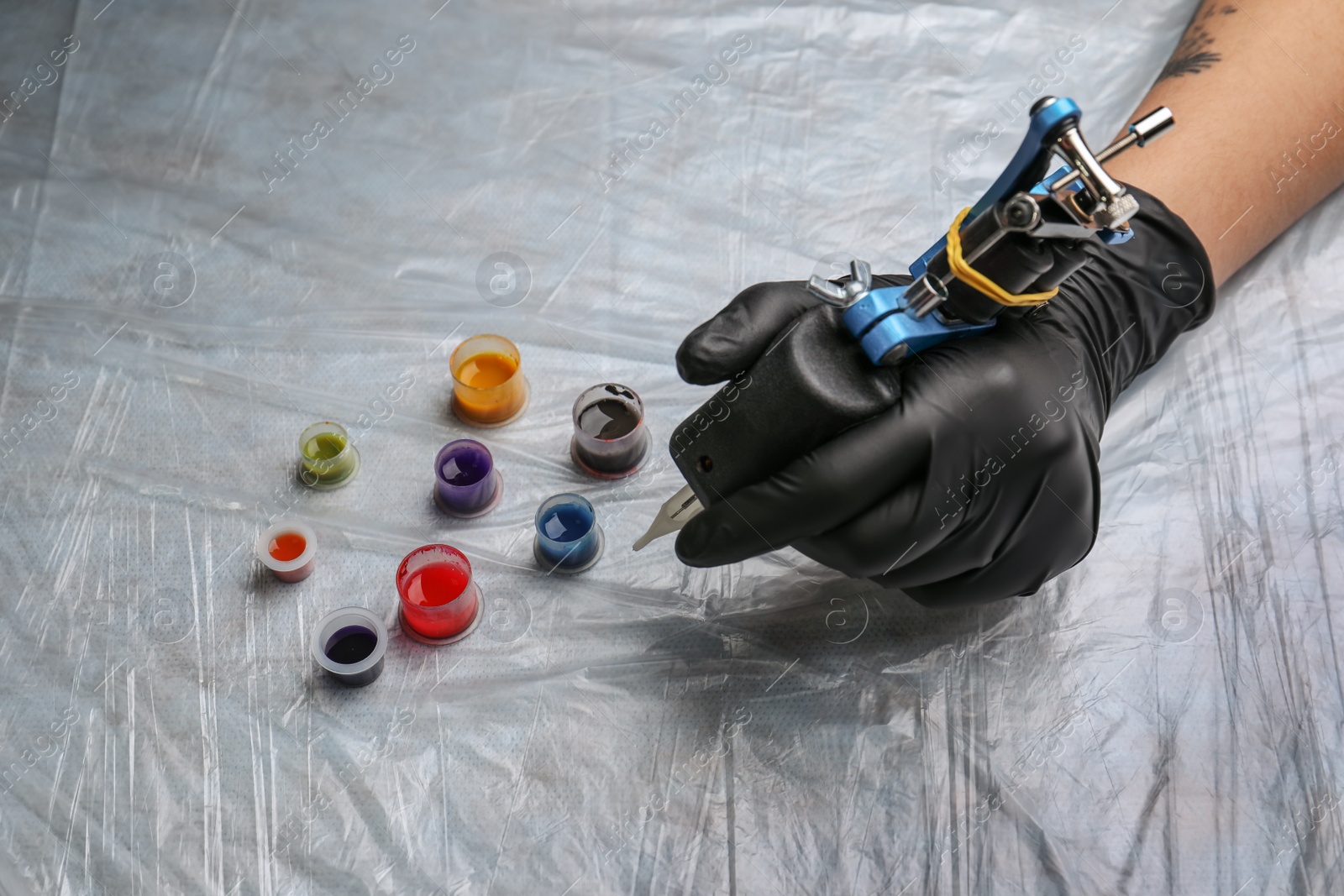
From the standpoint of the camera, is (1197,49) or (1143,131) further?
(1197,49)

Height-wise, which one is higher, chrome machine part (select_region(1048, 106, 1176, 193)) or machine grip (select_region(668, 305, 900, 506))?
chrome machine part (select_region(1048, 106, 1176, 193))

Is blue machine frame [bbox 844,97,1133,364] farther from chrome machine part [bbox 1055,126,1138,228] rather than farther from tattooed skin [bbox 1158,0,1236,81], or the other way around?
tattooed skin [bbox 1158,0,1236,81]

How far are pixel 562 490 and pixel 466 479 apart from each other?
0.12 metres

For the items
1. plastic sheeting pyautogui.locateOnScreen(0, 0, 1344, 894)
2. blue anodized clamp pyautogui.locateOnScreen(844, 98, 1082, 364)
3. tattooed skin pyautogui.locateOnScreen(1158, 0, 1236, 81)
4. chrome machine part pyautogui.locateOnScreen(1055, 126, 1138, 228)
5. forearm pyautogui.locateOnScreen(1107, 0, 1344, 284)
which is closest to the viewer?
chrome machine part pyautogui.locateOnScreen(1055, 126, 1138, 228)

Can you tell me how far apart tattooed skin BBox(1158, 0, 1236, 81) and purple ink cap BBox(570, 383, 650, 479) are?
0.93m

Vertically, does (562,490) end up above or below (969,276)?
below

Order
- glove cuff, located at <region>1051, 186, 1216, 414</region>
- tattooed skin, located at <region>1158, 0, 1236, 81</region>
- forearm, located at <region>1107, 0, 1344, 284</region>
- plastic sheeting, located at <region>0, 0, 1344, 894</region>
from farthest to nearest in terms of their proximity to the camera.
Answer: tattooed skin, located at <region>1158, 0, 1236, 81</region> < forearm, located at <region>1107, 0, 1344, 284</region> < glove cuff, located at <region>1051, 186, 1216, 414</region> < plastic sheeting, located at <region>0, 0, 1344, 894</region>

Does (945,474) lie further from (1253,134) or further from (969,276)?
(1253,134)

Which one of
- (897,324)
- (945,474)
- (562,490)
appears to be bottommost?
(562,490)

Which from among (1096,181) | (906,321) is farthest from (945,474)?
(1096,181)

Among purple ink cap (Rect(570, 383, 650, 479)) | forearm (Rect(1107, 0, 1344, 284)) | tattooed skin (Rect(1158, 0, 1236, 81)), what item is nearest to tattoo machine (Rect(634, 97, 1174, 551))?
purple ink cap (Rect(570, 383, 650, 479))

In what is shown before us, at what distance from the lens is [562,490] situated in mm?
1267

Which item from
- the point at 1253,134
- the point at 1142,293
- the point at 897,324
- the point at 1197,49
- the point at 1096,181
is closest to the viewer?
the point at 1096,181

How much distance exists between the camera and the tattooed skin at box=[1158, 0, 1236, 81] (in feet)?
4.66
